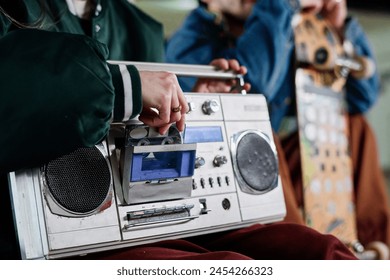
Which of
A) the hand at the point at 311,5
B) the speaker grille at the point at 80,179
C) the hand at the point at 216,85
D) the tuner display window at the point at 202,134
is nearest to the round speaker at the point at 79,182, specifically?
the speaker grille at the point at 80,179

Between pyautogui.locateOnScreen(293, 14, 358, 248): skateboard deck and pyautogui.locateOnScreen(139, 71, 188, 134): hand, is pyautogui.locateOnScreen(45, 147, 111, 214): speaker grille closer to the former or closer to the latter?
pyautogui.locateOnScreen(139, 71, 188, 134): hand

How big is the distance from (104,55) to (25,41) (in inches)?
2.9

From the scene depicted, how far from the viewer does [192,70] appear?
2.48 feet

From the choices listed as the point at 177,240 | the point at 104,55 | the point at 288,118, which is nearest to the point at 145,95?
the point at 104,55

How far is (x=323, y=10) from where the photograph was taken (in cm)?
Result: 141

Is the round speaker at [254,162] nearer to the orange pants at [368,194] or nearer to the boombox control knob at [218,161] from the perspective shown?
the boombox control knob at [218,161]

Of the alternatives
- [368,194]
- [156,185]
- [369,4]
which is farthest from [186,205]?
[369,4]

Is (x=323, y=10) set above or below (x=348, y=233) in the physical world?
above

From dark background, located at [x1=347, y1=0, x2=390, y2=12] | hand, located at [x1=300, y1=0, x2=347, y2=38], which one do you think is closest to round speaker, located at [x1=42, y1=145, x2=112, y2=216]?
hand, located at [x1=300, y1=0, x2=347, y2=38]

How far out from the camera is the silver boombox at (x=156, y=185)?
564 mm

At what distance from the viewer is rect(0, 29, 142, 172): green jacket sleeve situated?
1.62ft

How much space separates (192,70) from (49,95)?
0.96 feet

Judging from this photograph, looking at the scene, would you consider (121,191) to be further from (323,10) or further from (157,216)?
(323,10)

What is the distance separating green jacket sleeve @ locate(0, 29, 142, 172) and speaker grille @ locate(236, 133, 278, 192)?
0.80 ft
